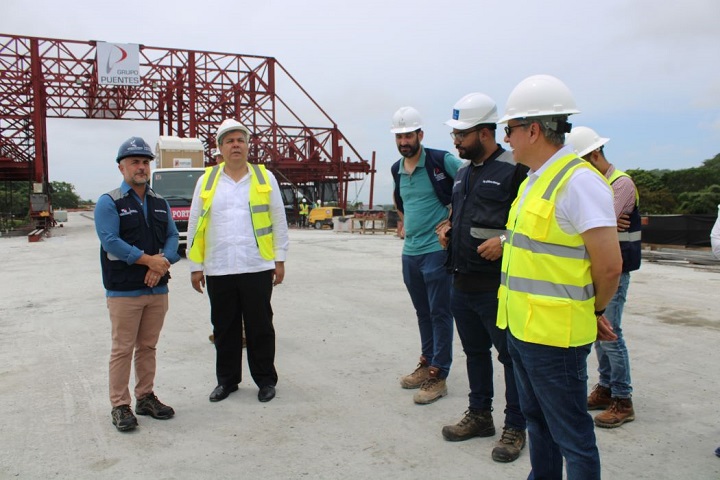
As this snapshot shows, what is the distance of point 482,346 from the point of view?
137 inches

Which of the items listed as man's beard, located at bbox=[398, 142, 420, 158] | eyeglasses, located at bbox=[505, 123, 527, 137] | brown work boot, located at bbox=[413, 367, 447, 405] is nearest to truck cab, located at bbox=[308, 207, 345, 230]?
man's beard, located at bbox=[398, 142, 420, 158]

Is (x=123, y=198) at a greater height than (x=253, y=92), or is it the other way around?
(x=253, y=92)

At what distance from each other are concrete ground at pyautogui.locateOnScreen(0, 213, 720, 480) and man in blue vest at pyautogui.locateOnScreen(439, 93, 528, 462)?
6.5 inches

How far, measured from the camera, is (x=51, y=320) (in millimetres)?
7004

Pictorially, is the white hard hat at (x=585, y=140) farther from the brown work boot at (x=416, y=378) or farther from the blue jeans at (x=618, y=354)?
the brown work boot at (x=416, y=378)

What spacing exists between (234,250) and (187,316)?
331cm

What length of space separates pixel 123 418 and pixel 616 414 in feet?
10.6

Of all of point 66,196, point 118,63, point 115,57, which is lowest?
point 66,196

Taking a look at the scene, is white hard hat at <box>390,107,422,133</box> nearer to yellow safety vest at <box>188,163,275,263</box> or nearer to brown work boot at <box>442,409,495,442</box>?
yellow safety vest at <box>188,163,275,263</box>

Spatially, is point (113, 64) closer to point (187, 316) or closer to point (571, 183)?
point (187, 316)

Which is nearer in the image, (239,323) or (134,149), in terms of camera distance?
(134,149)

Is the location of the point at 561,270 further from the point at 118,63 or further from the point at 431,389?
the point at 118,63

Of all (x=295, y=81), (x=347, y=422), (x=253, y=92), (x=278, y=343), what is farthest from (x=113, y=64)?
(x=347, y=422)

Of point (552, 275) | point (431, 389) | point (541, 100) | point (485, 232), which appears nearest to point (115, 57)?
point (431, 389)
